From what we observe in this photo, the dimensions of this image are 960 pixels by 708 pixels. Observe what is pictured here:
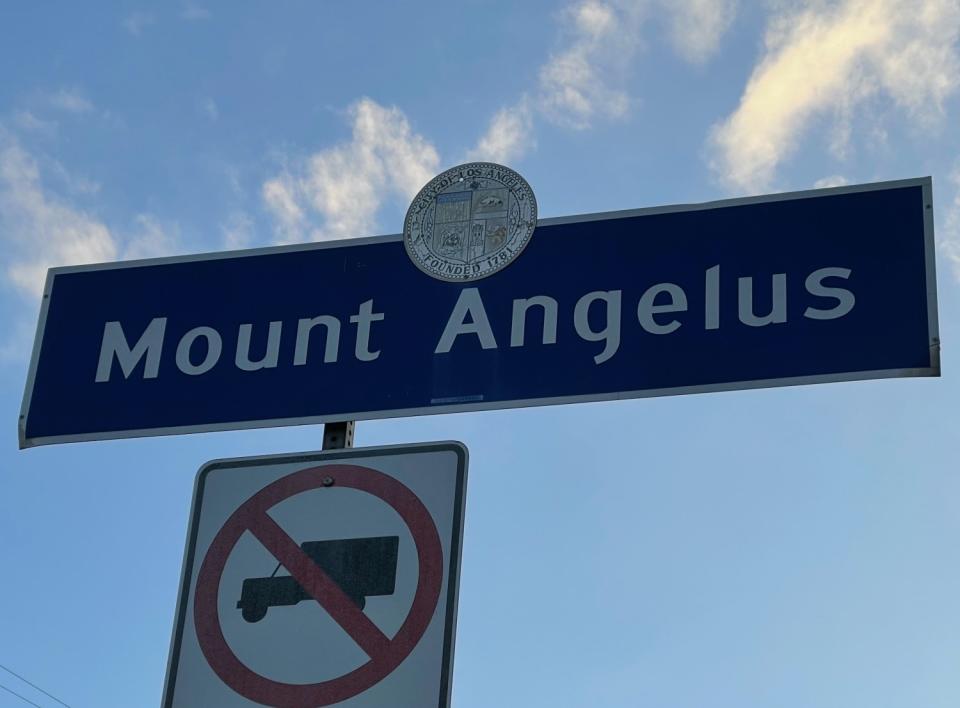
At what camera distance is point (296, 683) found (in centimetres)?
263

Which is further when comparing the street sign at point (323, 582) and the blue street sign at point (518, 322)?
the blue street sign at point (518, 322)

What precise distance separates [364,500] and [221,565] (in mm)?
278

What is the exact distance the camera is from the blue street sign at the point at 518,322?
9.70 ft

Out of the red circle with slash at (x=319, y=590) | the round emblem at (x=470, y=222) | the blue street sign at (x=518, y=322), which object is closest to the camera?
the red circle with slash at (x=319, y=590)

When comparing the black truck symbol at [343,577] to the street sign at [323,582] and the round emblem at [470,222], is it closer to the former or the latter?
the street sign at [323,582]

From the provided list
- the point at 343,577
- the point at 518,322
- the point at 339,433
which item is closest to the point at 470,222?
the point at 518,322

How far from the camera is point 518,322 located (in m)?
3.09

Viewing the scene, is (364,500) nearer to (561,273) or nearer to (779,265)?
(561,273)

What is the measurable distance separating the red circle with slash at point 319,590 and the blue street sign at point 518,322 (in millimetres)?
233

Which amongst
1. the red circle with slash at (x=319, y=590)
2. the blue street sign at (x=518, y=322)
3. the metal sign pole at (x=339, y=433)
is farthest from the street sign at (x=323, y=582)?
the blue street sign at (x=518, y=322)

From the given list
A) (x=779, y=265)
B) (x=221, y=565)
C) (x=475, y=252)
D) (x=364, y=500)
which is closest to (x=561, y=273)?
(x=475, y=252)

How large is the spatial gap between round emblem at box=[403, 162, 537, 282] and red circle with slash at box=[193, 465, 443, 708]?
0.53 m

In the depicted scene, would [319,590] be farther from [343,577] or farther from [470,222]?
[470,222]

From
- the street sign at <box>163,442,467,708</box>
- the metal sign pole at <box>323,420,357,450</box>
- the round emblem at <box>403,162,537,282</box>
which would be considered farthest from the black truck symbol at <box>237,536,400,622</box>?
the round emblem at <box>403,162,537,282</box>
